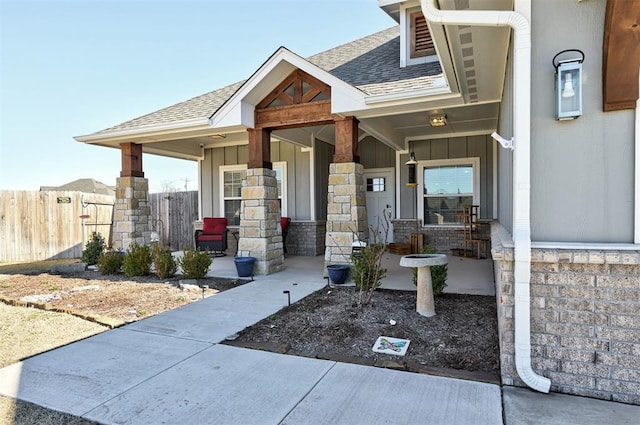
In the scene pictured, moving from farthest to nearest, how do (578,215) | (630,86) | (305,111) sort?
(305,111) < (578,215) < (630,86)

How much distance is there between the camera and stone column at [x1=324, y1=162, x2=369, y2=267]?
19.0 ft

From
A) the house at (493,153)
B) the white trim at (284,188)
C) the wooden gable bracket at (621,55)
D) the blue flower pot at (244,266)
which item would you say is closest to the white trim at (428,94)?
the house at (493,153)

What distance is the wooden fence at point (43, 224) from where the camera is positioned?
915cm

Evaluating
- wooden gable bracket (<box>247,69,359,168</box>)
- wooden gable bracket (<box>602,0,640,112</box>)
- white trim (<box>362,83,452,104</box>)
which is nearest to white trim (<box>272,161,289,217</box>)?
wooden gable bracket (<box>247,69,359,168</box>)

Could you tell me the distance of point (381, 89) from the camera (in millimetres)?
5633

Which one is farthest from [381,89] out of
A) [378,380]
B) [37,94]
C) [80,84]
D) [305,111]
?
[37,94]

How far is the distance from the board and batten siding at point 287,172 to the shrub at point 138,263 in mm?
3332

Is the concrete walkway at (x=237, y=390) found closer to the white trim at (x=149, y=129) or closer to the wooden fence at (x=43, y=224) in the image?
the white trim at (x=149, y=129)

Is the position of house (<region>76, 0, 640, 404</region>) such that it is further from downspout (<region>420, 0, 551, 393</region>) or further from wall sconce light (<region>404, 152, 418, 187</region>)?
wall sconce light (<region>404, 152, 418, 187</region>)

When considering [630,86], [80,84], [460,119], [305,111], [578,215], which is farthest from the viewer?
[80,84]

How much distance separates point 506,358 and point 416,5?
278 inches

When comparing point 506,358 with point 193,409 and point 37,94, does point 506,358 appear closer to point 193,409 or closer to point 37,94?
point 193,409

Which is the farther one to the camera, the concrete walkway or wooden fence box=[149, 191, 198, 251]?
wooden fence box=[149, 191, 198, 251]

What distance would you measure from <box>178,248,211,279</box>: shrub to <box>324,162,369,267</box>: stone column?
2.14m
